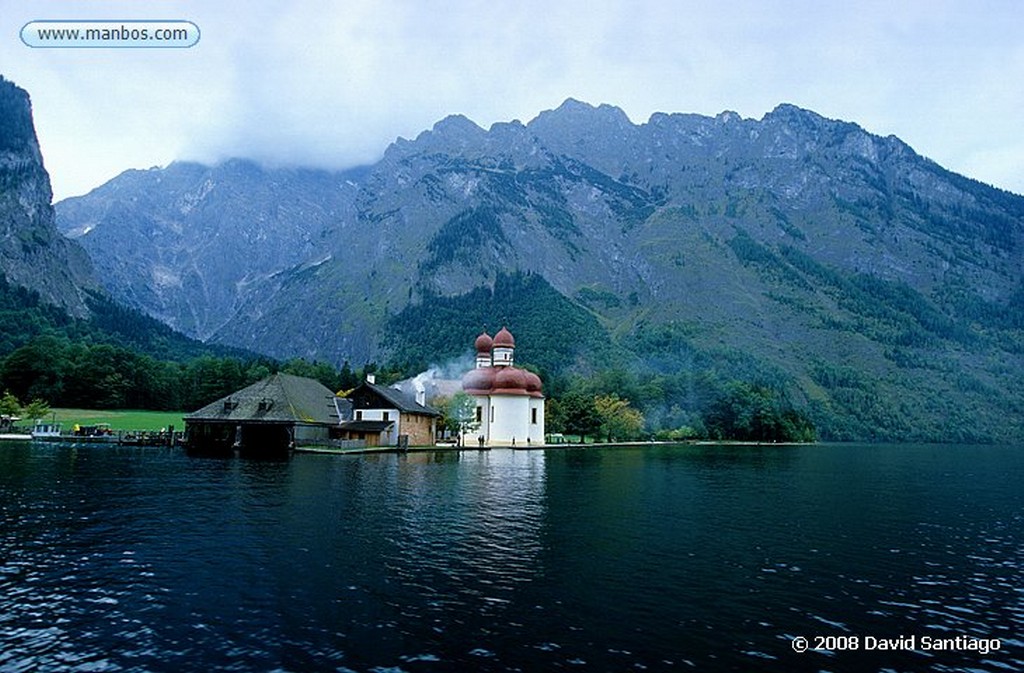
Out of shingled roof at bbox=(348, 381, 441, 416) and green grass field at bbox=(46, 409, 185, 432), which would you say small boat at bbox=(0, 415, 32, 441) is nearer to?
green grass field at bbox=(46, 409, 185, 432)

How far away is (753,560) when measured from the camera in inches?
1105

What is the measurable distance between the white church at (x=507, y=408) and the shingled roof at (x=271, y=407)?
110ft

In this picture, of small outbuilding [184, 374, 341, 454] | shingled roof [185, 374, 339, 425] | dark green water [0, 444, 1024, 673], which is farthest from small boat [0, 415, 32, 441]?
dark green water [0, 444, 1024, 673]

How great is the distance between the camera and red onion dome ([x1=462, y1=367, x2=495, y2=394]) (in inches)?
4884

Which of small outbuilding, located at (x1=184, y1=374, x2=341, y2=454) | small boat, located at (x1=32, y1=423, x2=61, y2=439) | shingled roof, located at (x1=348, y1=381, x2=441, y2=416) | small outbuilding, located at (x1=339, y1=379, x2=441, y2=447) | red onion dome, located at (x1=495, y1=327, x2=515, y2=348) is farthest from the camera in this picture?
red onion dome, located at (x1=495, y1=327, x2=515, y2=348)

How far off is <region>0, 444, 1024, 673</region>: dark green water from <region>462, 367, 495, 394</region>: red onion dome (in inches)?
2970

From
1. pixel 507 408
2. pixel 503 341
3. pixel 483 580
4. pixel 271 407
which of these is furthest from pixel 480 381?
pixel 483 580

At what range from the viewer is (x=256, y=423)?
80.6m

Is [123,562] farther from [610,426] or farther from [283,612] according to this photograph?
[610,426]

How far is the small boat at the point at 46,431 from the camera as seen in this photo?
89125 mm

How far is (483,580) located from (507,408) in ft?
321

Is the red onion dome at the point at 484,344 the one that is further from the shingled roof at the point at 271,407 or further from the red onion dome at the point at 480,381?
the shingled roof at the point at 271,407

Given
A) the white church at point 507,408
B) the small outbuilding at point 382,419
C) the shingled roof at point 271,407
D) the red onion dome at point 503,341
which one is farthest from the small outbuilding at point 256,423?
the red onion dome at point 503,341

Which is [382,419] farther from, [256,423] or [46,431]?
[46,431]
